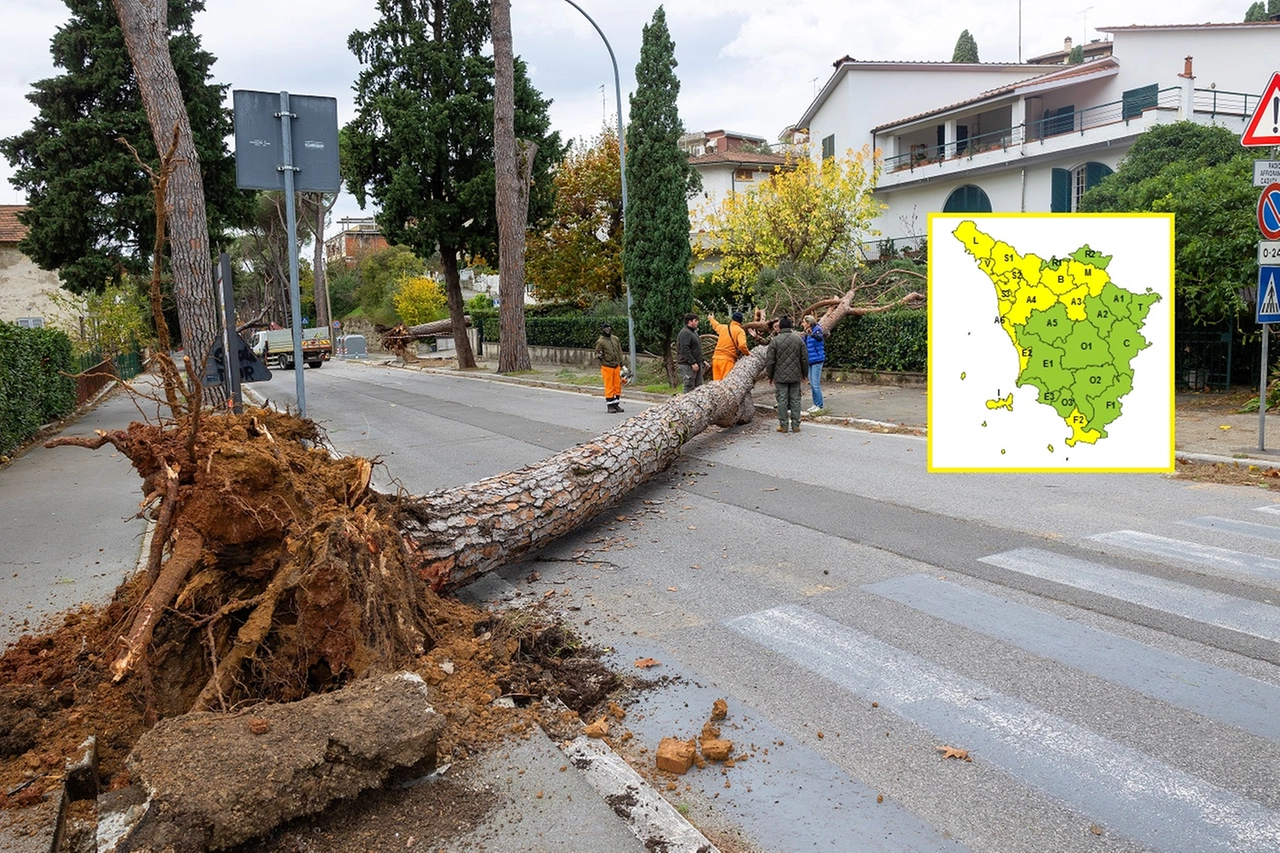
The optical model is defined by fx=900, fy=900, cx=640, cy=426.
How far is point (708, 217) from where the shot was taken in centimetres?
2792

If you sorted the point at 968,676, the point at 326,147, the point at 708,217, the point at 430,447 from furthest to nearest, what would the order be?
the point at 708,217 < the point at 430,447 < the point at 326,147 < the point at 968,676

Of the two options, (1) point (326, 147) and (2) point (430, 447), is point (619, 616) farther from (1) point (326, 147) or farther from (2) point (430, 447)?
(2) point (430, 447)

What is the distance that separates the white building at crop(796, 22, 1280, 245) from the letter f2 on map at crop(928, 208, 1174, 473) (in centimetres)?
2713

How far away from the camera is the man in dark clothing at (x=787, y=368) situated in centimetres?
1270

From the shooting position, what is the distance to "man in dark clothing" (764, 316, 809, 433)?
1270 cm

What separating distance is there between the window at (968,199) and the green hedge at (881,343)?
17823 millimetres

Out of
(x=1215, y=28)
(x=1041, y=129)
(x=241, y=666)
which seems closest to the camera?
(x=241, y=666)

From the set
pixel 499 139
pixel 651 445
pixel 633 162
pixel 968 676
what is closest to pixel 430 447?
pixel 651 445

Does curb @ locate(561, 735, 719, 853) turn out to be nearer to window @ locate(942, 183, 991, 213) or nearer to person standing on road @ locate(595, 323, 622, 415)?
person standing on road @ locate(595, 323, 622, 415)

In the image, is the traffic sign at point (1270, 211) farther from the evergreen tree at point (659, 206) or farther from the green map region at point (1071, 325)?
the evergreen tree at point (659, 206)

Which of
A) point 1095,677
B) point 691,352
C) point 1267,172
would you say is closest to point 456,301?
point 691,352

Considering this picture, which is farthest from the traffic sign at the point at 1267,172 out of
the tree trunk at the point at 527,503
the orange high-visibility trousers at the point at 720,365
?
the orange high-visibility trousers at the point at 720,365

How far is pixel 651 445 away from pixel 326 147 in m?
4.17

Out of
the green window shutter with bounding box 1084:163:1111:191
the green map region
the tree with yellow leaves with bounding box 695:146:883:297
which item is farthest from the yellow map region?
the green window shutter with bounding box 1084:163:1111:191
